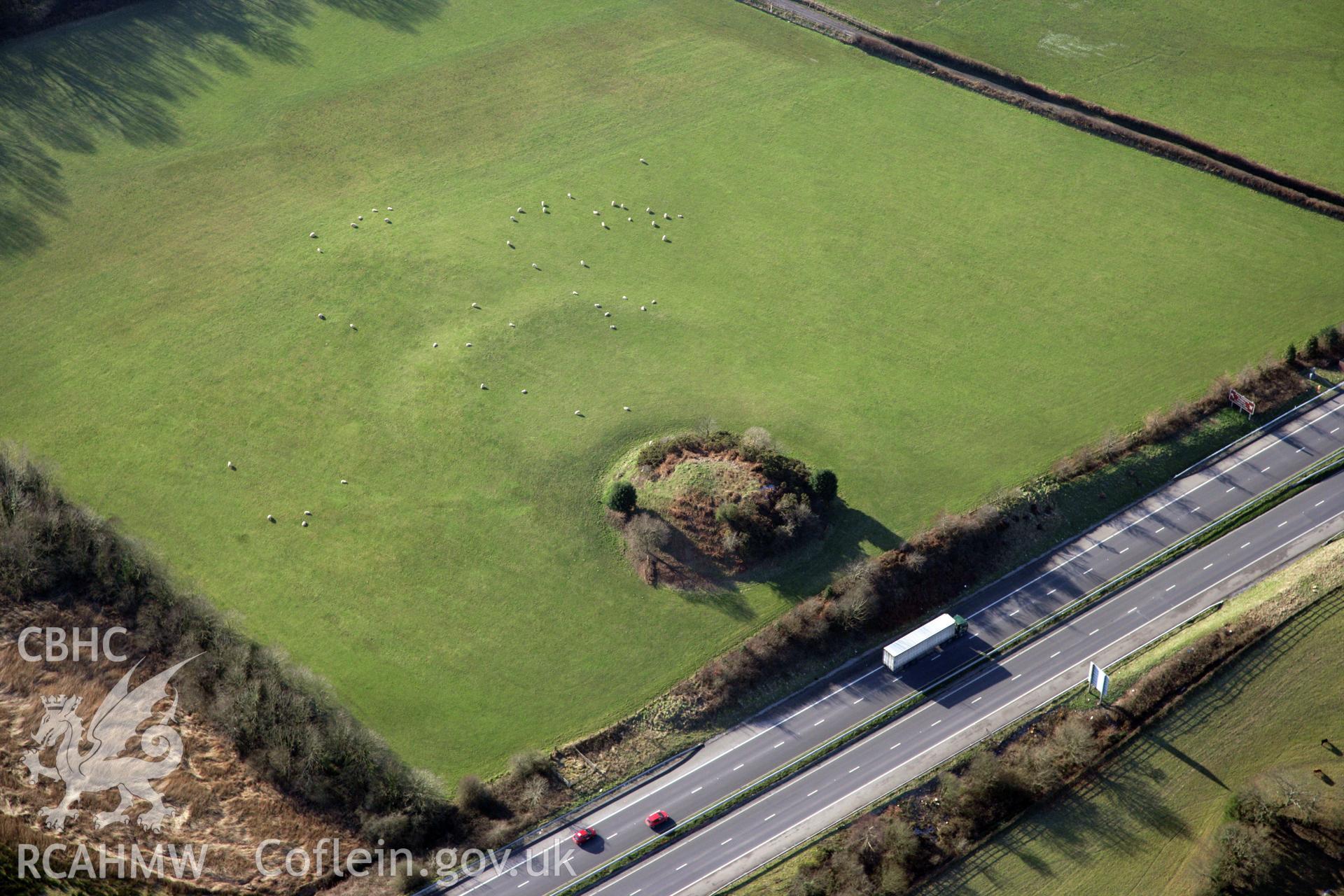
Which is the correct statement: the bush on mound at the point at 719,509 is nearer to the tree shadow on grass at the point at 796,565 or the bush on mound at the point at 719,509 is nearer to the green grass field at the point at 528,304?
the tree shadow on grass at the point at 796,565

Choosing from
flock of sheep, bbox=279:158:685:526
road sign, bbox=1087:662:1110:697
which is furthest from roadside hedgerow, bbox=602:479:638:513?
road sign, bbox=1087:662:1110:697

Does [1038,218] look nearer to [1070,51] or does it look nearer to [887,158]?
[887,158]

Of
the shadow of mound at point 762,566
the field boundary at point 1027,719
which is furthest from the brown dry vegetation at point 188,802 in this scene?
the shadow of mound at point 762,566

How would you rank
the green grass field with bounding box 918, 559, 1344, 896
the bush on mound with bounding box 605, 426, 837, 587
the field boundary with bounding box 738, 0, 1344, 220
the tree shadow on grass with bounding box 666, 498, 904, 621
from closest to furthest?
the green grass field with bounding box 918, 559, 1344, 896
the tree shadow on grass with bounding box 666, 498, 904, 621
the bush on mound with bounding box 605, 426, 837, 587
the field boundary with bounding box 738, 0, 1344, 220

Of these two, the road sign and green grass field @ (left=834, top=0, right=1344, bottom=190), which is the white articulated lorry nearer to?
the road sign

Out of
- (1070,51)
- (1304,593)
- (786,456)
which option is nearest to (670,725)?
(786,456)
